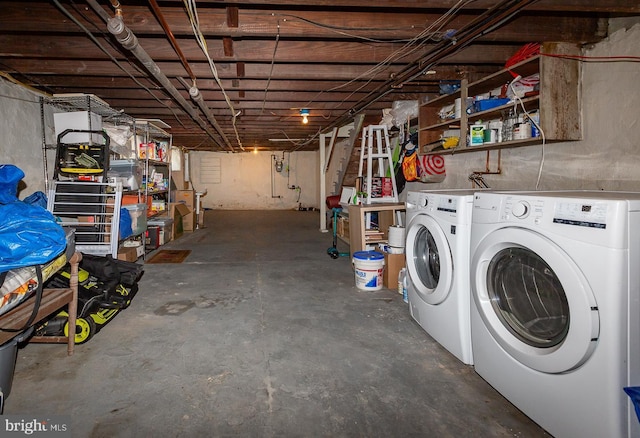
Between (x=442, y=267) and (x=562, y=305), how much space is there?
0.67m

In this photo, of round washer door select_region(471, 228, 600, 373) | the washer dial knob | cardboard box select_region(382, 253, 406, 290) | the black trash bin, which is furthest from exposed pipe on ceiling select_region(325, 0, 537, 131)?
the black trash bin

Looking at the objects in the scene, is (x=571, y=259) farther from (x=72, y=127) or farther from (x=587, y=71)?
(x=72, y=127)

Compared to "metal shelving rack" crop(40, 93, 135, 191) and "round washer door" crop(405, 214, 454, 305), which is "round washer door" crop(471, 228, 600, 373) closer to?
"round washer door" crop(405, 214, 454, 305)

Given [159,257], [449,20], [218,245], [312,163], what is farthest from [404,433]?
[312,163]

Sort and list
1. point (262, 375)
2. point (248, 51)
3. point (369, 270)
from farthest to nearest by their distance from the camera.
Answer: point (369, 270), point (248, 51), point (262, 375)

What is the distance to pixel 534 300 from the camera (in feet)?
4.66

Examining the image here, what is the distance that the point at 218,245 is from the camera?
530cm

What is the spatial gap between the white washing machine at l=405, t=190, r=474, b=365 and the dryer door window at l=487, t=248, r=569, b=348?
0.81ft

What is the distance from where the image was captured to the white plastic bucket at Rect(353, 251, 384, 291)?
10.2 feet

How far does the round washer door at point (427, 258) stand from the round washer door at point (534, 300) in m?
0.28

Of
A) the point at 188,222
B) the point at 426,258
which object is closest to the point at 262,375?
the point at 426,258

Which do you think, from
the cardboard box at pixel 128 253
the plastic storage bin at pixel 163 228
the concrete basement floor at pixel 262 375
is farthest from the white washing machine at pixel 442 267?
the plastic storage bin at pixel 163 228

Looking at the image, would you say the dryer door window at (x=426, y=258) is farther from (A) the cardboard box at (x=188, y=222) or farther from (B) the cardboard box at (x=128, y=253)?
(A) the cardboard box at (x=188, y=222)

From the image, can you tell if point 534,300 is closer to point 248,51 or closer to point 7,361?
point 7,361
